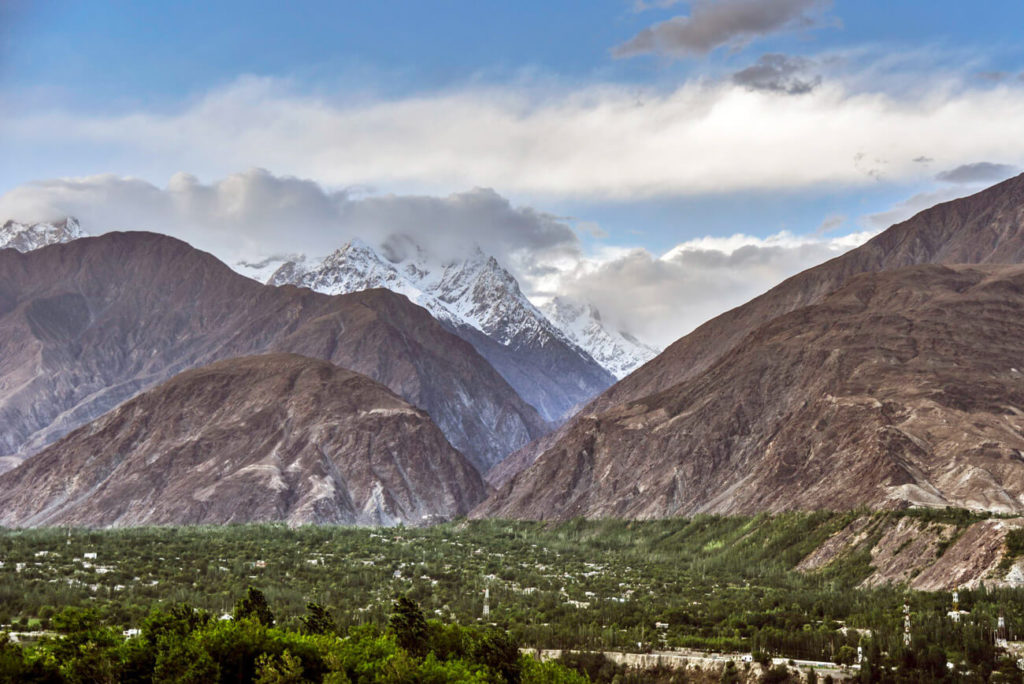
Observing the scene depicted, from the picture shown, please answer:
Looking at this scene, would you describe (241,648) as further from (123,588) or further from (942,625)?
(123,588)

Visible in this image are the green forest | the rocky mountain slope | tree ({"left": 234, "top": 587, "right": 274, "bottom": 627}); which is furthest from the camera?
the rocky mountain slope

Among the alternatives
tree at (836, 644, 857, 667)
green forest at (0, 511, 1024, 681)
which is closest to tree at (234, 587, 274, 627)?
green forest at (0, 511, 1024, 681)

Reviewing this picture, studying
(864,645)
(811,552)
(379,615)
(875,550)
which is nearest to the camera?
(864,645)

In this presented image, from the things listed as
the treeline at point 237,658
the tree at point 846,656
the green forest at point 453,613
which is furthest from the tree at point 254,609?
the tree at point 846,656

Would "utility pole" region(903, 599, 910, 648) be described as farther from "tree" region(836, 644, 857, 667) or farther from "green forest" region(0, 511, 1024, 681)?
"tree" region(836, 644, 857, 667)

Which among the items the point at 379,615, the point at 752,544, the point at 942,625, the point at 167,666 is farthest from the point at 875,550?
the point at 167,666

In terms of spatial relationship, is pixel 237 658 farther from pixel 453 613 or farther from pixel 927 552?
pixel 927 552

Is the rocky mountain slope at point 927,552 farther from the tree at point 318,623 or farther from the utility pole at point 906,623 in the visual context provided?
the tree at point 318,623
